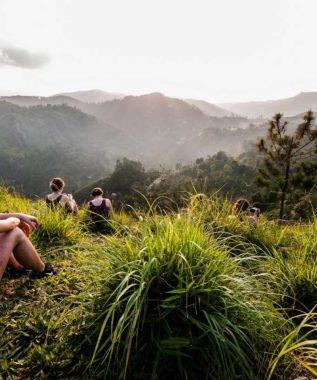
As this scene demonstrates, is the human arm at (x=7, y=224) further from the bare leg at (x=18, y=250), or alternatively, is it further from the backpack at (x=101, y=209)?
the backpack at (x=101, y=209)

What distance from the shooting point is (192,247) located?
214cm

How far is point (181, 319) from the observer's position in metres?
1.94

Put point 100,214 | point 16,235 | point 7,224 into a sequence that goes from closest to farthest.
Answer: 1. point 7,224
2. point 16,235
3. point 100,214

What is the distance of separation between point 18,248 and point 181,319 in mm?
1760

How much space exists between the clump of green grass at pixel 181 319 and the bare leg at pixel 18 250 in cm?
100

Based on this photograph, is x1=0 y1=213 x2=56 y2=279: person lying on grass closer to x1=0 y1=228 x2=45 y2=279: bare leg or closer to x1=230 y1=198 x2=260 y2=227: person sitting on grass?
x1=0 y1=228 x2=45 y2=279: bare leg

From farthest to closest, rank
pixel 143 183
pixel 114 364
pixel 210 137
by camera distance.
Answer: pixel 210 137 → pixel 143 183 → pixel 114 364

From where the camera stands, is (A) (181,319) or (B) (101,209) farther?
(B) (101,209)

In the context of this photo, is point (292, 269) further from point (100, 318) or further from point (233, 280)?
point (100, 318)

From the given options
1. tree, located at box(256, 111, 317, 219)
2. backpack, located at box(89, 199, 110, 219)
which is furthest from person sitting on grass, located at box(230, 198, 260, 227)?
tree, located at box(256, 111, 317, 219)

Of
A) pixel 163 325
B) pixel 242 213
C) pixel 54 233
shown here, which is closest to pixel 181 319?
pixel 163 325

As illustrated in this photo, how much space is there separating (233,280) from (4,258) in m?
1.96

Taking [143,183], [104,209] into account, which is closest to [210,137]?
[143,183]

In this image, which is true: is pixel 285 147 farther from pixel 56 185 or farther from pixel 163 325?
pixel 163 325
